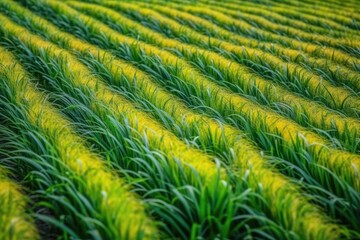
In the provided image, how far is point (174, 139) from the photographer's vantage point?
128 inches

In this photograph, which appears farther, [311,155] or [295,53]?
[295,53]

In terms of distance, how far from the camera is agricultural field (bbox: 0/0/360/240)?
233cm

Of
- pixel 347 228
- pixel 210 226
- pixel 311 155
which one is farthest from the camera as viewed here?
pixel 311 155

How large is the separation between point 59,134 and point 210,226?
1.51 metres

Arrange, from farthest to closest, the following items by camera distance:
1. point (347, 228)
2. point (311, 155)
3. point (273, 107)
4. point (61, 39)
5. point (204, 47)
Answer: point (204, 47) → point (61, 39) → point (273, 107) → point (311, 155) → point (347, 228)

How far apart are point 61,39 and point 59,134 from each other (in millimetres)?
3249

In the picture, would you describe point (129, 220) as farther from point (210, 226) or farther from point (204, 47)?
point (204, 47)

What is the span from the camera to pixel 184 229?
7.70 feet

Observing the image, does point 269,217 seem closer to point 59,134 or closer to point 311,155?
point 311,155

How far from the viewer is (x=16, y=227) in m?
2.14

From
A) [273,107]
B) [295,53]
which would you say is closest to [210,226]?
[273,107]

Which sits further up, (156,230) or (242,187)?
(242,187)

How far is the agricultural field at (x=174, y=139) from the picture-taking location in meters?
2.33

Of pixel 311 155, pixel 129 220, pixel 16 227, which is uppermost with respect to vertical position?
pixel 311 155
